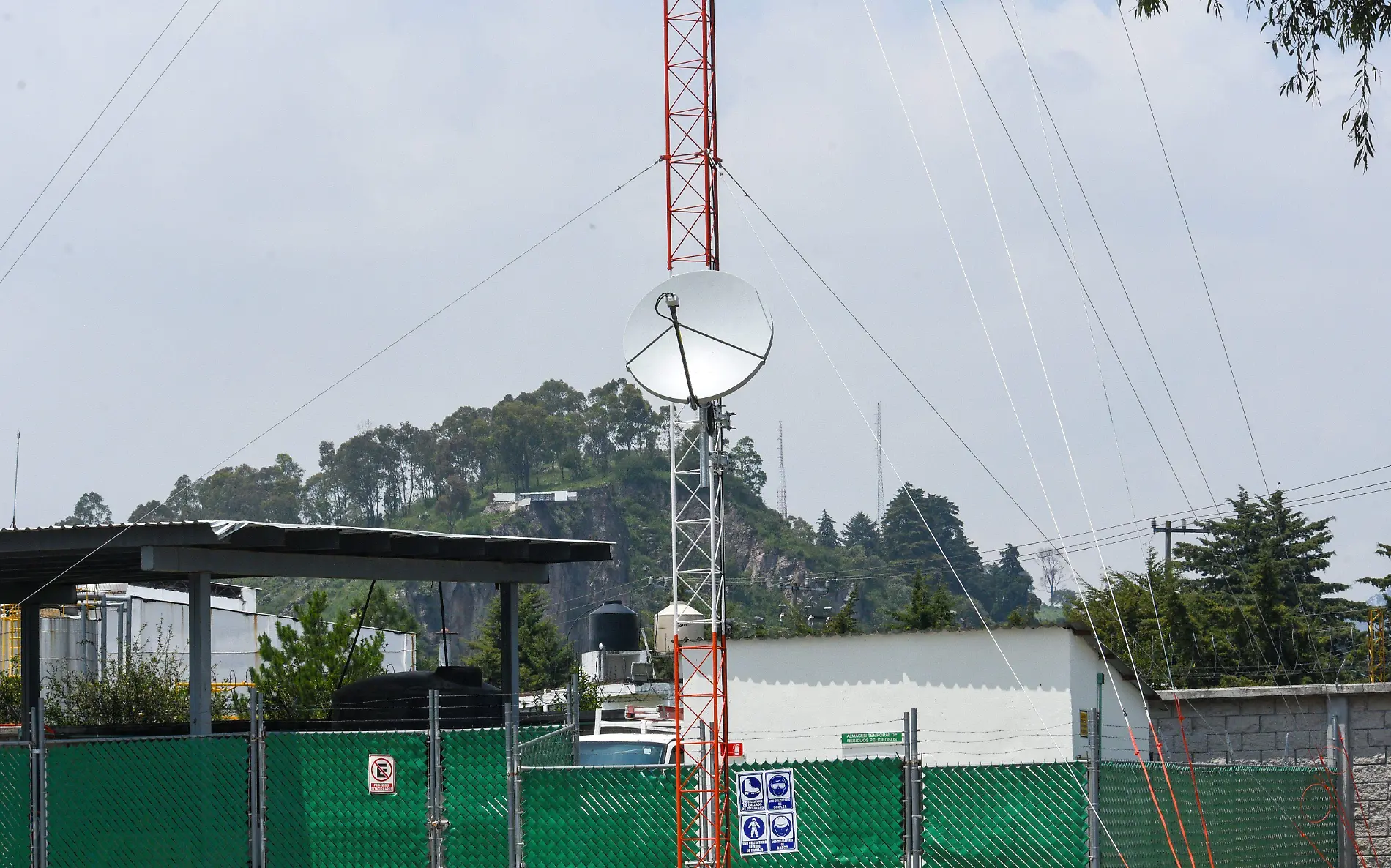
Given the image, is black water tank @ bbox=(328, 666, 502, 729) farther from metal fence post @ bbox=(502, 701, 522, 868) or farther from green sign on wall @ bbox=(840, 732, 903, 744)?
metal fence post @ bbox=(502, 701, 522, 868)

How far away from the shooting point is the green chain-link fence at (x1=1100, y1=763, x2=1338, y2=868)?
1152 cm

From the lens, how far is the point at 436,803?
41.0ft

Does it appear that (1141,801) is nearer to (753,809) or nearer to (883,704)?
(753,809)

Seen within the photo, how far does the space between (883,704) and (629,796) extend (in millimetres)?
9773

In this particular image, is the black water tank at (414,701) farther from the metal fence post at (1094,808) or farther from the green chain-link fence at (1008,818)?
the metal fence post at (1094,808)

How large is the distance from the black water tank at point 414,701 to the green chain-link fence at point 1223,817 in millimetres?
9307

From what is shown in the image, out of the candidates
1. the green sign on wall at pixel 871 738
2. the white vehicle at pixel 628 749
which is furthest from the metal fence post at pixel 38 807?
the green sign on wall at pixel 871 738

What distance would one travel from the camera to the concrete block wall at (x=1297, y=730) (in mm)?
14523

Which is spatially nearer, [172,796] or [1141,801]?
[1141,801]

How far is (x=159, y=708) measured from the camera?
90.6 feet

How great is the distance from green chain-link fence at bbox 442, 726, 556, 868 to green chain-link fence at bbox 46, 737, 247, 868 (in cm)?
198

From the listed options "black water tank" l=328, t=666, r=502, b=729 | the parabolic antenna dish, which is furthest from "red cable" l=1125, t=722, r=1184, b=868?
"black water tank" l=328, t=666, r=502, b=729

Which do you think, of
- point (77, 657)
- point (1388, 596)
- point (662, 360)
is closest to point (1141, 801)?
point (662, 360)

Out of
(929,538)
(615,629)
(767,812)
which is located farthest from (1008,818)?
(929,538)
